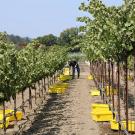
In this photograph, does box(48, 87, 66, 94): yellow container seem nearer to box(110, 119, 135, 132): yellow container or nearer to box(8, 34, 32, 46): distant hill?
box(8, 34, 32, 46): distant hill

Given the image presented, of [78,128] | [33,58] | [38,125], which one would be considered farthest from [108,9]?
[33,58]

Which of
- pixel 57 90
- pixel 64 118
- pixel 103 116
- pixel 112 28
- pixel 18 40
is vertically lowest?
pixel 64 118

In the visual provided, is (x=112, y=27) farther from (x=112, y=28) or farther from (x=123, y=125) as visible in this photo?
(x=123, y=125)

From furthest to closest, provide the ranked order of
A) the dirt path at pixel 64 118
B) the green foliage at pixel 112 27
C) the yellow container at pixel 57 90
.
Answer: the yellow container at pixel 57 90 → the dirt path at pixel 64 118 → the green foliage at pixel 112 27

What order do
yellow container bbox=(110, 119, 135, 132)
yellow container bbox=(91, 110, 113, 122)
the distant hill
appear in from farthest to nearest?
1. the distant hill
2. yellow container bbox=(91, 110, 113, 122)
3. yellow container bbox=(110, 119, 135, 132)

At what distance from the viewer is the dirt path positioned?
2003 centimetres

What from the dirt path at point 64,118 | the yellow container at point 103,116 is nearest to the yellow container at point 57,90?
the dirt path at point 64,118

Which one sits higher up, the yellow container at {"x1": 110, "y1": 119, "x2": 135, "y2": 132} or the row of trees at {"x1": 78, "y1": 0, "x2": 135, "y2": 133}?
the row of trees at {"x1": 78, "y1": 0, "x2": 135, "y2": 133}

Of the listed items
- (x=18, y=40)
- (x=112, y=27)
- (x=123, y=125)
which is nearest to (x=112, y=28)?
(x=112, y=27)

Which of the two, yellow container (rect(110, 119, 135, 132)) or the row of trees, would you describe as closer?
the row of trees

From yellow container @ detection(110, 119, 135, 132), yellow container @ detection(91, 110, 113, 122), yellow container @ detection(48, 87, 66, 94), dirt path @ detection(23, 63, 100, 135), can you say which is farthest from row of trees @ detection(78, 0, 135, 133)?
yellow container @ detection(48, 87, 66, 94)

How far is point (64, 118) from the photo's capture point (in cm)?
2370

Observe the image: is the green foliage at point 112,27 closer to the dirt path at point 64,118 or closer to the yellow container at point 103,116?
the dirt path at point 64,118

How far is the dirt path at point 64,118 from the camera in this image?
20.0 metres
